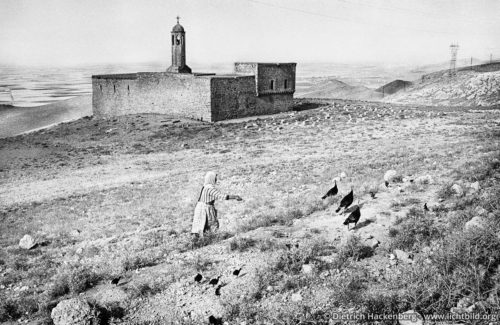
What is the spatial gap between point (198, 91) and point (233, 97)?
284 centimetres

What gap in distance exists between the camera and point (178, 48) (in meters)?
35.1

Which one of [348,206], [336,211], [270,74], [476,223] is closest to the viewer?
[476,223]

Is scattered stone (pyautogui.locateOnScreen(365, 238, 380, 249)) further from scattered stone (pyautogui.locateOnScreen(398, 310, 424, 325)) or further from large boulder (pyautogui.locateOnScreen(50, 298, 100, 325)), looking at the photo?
large boulder (pyautogui.locateOnScreen(50, 298, 100, 325))

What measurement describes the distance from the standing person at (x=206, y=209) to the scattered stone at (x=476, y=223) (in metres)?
4.56

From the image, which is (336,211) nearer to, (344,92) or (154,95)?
(154,95)

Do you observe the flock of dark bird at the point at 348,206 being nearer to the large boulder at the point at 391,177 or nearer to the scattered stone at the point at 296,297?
the large boulder at the point at 391,177

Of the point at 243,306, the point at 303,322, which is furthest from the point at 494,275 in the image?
the point at 243,306

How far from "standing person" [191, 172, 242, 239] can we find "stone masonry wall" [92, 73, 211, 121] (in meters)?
21.8

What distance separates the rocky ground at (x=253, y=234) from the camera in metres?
5.56

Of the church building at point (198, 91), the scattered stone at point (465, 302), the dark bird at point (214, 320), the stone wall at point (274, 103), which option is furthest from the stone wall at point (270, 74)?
the scattered stone at point (465, 302)

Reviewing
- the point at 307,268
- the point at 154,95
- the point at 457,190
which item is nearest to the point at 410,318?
the point at 307,268

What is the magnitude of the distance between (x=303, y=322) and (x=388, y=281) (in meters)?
1.56

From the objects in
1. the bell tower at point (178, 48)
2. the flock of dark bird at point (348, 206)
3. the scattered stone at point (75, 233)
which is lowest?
the scattered stone at point (75, 233)

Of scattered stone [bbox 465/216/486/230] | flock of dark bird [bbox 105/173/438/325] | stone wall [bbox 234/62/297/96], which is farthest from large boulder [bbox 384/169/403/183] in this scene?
stone wall [bbox 234/62/297/96]
